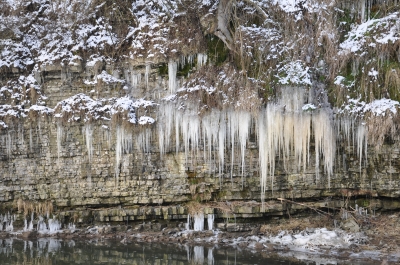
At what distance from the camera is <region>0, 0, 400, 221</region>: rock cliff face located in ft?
34.0

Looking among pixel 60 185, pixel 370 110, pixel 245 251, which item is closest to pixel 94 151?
pixel 60 185

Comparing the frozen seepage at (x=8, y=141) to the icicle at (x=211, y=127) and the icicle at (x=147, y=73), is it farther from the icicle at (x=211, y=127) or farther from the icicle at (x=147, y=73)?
the icicle at (x=211, y=127)

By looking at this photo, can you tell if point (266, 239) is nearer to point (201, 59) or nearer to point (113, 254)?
point (113, 254)

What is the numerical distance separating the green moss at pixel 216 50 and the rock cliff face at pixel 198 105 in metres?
0.03

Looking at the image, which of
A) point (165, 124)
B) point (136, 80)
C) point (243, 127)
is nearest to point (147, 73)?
point (136, 80)

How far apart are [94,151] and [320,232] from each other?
5.68 metres

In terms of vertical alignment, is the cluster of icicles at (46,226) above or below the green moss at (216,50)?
below

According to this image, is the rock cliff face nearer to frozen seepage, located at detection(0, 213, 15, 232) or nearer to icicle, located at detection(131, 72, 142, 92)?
icicle, located at detection(131, 72, 142, 92)

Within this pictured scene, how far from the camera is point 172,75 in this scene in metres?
11.3

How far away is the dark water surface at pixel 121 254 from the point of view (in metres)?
8.83

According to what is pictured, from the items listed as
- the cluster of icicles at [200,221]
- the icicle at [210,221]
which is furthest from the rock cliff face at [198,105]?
the icicle at [210,221]

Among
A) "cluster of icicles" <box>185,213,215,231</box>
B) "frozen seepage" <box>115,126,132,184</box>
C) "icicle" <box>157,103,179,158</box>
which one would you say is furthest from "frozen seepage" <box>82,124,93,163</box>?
"cluster of icicles" <box>185,213,215,231</box>

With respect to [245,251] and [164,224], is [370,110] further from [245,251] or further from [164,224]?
[164,224]

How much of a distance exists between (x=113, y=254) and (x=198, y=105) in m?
3.84
